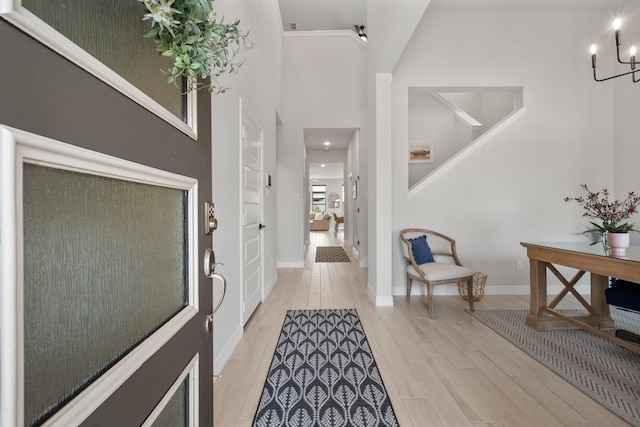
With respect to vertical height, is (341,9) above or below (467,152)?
above

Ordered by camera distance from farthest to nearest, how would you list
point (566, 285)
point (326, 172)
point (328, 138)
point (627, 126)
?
point (326, 172) → point (328, 138) → point (627, 126) → point (566, 285)

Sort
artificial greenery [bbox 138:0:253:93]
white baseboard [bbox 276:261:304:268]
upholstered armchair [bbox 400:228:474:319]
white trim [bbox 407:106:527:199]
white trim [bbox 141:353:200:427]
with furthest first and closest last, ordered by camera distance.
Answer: white baseboard [bbox 276:261:304:268]
white trim [bbox 407:106:527:199]
upholstered armchair [bbox 400:228:474:319]
white trim [bbox 141:353:200:427]
artificial greenery [bbox 138:0:253:93]

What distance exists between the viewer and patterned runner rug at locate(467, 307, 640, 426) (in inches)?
65.4

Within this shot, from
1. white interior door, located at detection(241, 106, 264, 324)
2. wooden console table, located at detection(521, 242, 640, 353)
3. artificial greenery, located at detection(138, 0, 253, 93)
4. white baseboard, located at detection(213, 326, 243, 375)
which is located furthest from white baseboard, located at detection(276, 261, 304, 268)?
artificial greenery, located at detection(138, 0, 253, 93)

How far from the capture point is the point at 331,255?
21.5 feet

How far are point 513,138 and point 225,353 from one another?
3921 mm

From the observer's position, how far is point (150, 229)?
64 cm

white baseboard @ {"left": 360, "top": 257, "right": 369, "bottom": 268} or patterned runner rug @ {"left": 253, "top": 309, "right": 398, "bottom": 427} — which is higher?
white baseboard @ {"left": 360, "top": 257, "right": 369, "bottom": 268}

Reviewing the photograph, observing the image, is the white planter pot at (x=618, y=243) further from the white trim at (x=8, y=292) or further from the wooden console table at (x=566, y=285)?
the white trim at (x=8, y=292)

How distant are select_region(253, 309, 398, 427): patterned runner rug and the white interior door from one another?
52cm

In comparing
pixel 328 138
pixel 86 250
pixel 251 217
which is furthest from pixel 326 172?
pixel 86 250

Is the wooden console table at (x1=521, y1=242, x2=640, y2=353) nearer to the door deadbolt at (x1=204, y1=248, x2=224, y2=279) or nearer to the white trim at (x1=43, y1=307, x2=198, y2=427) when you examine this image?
→ the door deadbolt at (x1=204, y1=248, x2=224, y2=279)

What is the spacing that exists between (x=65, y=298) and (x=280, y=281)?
400 cm

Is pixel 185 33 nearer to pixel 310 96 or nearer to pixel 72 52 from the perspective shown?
pixel 72 52
